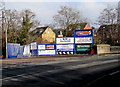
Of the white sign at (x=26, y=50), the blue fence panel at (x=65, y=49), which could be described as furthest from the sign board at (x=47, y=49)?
the white sign at (x=26, y=50)

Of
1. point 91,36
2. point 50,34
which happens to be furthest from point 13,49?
point 50,34

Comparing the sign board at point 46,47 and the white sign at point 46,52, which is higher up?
the sign board at point 46,47

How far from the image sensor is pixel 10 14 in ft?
183

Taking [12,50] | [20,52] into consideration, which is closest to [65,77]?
[12,50]

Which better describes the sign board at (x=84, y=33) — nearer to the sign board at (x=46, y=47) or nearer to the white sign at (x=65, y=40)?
the white sign at (x=65, y=40)

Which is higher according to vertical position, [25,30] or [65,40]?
[25,30]

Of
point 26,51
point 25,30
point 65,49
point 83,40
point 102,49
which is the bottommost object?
point 26,51

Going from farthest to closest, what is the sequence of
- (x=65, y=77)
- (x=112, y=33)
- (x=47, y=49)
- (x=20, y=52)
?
(x=112, y=33)
(x=47, y=49)
(x=20, y=52)
(x=65, y=77)

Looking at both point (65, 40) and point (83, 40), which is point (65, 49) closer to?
point (65, 40)

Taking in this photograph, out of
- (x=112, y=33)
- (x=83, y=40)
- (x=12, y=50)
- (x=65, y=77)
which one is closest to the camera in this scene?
(x=65, y=77)

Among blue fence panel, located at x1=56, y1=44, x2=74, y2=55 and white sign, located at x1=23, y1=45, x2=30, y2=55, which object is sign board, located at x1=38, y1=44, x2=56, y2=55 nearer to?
blue fence panel, located at x1=56, y1=44, x2=74, y2=55

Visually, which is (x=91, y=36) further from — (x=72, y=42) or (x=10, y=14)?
(x=10, y=14)

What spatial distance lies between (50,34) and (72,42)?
5189 cm

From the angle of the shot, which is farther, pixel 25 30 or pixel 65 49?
pixel 25 30
